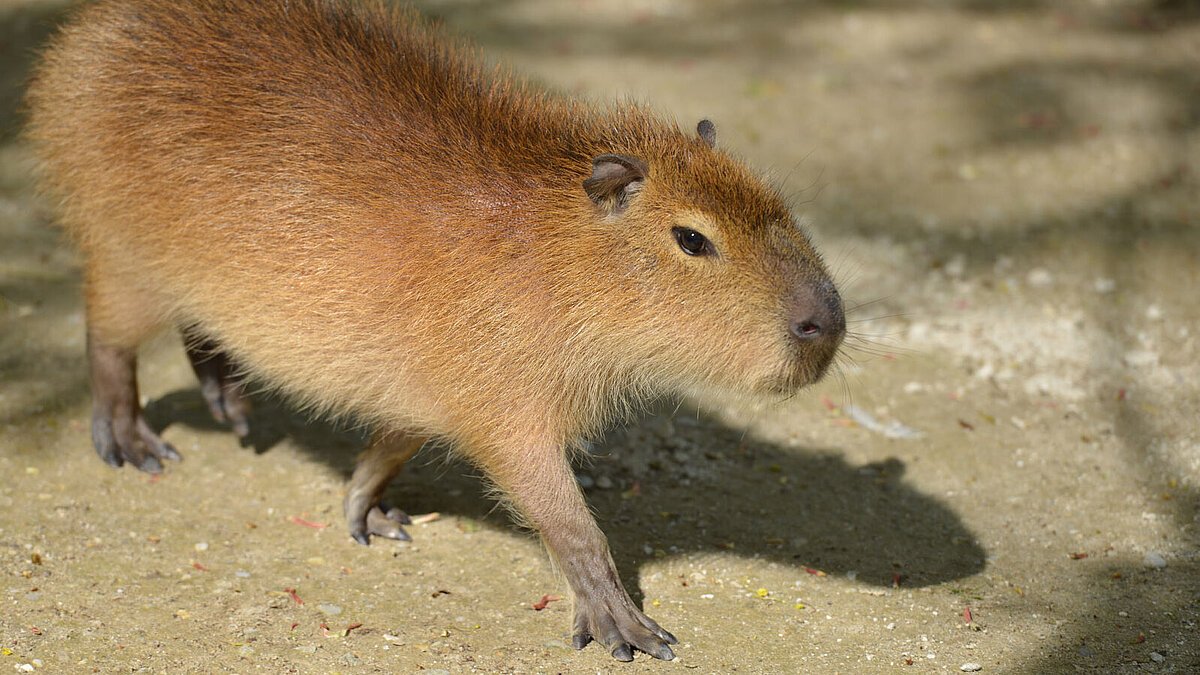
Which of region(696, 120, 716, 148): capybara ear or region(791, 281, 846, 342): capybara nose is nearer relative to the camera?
region(791, 281, 846, 342): capybara nose

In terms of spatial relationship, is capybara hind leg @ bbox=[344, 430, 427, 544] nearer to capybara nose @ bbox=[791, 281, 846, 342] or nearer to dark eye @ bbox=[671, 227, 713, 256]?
A: dark eye @ bbox=[671, 227, 713, 256]

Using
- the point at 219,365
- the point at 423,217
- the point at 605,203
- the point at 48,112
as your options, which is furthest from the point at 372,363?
the point at 48,112

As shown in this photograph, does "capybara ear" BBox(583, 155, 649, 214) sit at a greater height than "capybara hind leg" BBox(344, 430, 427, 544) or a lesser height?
greater

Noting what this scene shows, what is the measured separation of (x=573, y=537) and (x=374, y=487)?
1.00 meters

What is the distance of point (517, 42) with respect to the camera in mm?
8727

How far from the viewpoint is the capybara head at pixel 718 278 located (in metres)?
3.70

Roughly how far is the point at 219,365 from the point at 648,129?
2253mm

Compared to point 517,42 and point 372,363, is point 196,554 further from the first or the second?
point 517,42

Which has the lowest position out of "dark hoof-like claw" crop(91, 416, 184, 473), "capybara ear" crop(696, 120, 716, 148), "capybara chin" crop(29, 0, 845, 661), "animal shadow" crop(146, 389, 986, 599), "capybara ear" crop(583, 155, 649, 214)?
"dark hoof-like claw" crop(91, 416, 184, 473)

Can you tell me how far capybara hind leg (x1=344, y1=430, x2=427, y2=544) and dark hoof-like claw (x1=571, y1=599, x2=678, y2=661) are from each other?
39.1 inches

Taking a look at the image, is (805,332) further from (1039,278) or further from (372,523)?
(1039,278)

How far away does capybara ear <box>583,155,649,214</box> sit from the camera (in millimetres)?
3715

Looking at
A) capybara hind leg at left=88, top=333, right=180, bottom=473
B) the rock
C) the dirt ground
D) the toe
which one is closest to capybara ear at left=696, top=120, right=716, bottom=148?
the dirt ground

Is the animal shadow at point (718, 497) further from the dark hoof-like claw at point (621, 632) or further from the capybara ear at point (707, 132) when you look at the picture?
the capybara ear at point (707, 132)
